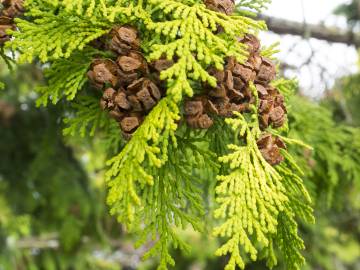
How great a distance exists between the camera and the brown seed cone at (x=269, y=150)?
1241 millimetres

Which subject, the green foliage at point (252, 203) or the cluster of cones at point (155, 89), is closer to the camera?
the green foliage at point (252, 203)

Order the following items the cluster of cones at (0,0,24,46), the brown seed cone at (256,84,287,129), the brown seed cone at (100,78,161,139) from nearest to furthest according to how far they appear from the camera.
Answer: the brown seed cone at (100,78,161,139), the brown seed cone at (256,84,287,129), the cluster of cones at (0,0,24,46)

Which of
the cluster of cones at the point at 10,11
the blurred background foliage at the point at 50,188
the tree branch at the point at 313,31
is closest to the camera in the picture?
the cluster of cones at the point at 10,11

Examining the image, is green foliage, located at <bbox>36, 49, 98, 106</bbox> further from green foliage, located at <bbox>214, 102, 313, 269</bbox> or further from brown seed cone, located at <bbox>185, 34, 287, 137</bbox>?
green foliage, located at <bbox>214, 102, 313, 269</bbox>

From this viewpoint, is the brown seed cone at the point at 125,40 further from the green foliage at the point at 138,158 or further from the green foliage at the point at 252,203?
the green foliage at the point at 252,203

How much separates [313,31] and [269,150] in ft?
7.25

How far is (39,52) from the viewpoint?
126 centimetres

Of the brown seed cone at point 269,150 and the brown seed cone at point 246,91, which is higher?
the brown seed cone at point 246,91

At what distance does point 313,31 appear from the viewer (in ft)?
10.6

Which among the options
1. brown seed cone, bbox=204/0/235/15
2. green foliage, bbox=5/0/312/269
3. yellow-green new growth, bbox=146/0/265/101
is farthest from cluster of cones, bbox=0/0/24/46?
brown seed cone, bbox=204/0/235/15

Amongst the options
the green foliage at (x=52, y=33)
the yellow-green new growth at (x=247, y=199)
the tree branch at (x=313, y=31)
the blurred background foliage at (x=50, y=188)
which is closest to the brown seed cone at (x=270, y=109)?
the yellow-green new growth at (x=247, y=199)

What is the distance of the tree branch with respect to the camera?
9.74ft

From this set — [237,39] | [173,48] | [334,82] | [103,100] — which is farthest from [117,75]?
[334,82]

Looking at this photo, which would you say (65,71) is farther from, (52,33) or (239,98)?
(239,98)
